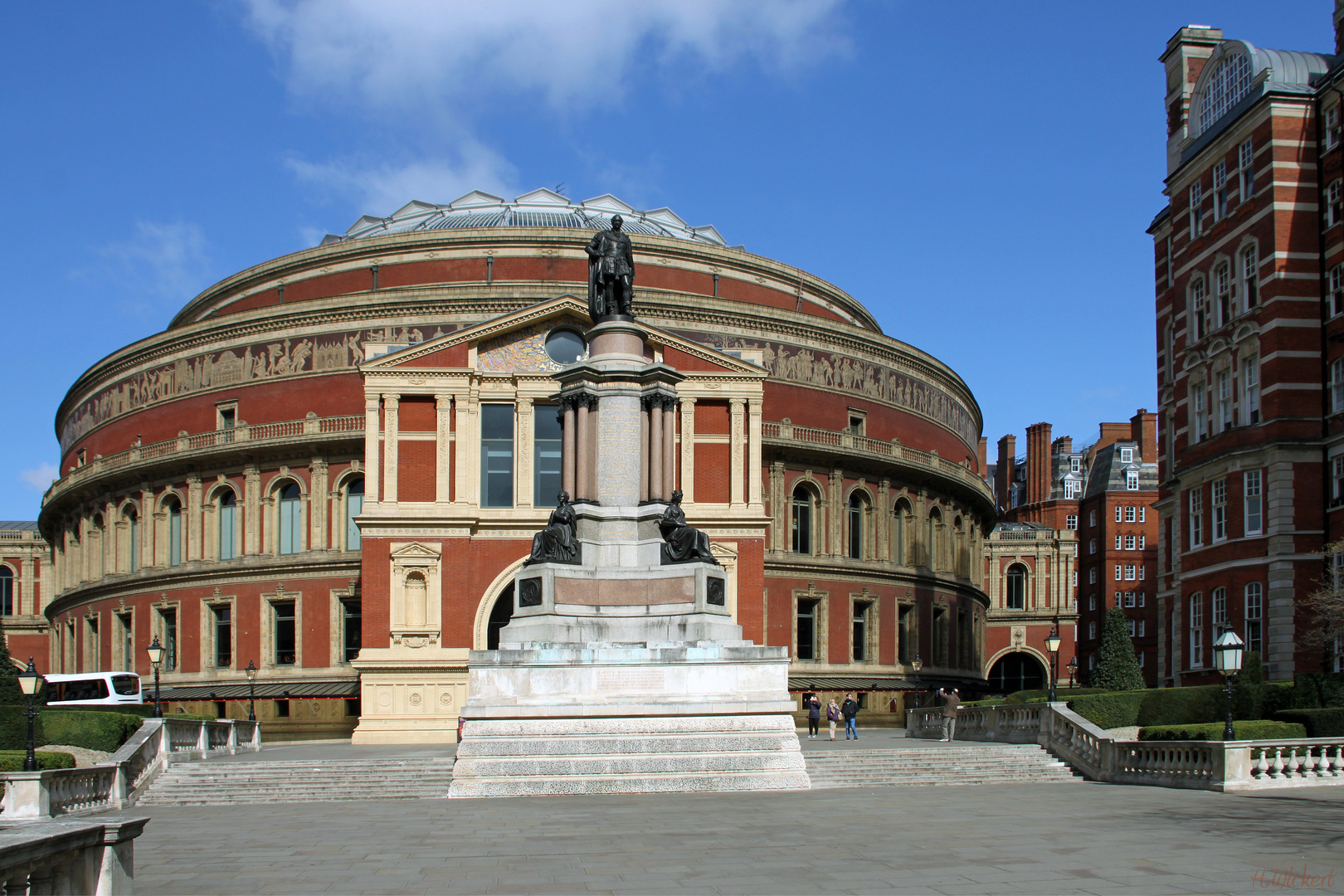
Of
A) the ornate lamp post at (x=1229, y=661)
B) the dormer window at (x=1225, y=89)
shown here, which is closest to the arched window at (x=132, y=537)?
the dormer window at (x=1225, y=89)

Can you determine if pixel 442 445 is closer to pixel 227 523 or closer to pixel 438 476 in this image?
pixel 438 476

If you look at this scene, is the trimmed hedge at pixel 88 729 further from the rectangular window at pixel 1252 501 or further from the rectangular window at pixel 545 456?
the rectangular window at pixel 1252 501

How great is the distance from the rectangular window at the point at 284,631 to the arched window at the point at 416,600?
12573 millimetres

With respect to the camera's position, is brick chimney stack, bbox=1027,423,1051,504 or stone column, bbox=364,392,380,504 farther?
brick chimney stack, bbox=1027,423,1051,504

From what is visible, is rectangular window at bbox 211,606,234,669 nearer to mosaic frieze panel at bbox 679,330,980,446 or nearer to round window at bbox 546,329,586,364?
round window at bbox 546,329,586,364

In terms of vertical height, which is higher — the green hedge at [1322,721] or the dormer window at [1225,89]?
the dormer window at [1225,89]

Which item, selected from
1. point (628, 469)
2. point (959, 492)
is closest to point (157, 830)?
point (628, 469)

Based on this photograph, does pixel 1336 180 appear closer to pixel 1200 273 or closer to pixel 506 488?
pixel 1200 273

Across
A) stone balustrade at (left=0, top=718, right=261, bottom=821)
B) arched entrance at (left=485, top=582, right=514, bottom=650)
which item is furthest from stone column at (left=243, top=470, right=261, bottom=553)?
stone balustrade at (left=0, top=718, right=261, bottom=821)

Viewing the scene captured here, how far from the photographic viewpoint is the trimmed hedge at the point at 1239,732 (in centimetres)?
2645

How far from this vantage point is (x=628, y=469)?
2856 centimetres

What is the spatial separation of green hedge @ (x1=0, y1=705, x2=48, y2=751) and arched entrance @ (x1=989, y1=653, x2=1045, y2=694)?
86.3m

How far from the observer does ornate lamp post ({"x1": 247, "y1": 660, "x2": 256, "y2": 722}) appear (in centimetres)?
5350

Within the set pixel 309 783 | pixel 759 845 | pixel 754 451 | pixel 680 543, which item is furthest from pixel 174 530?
pixel 759 845
